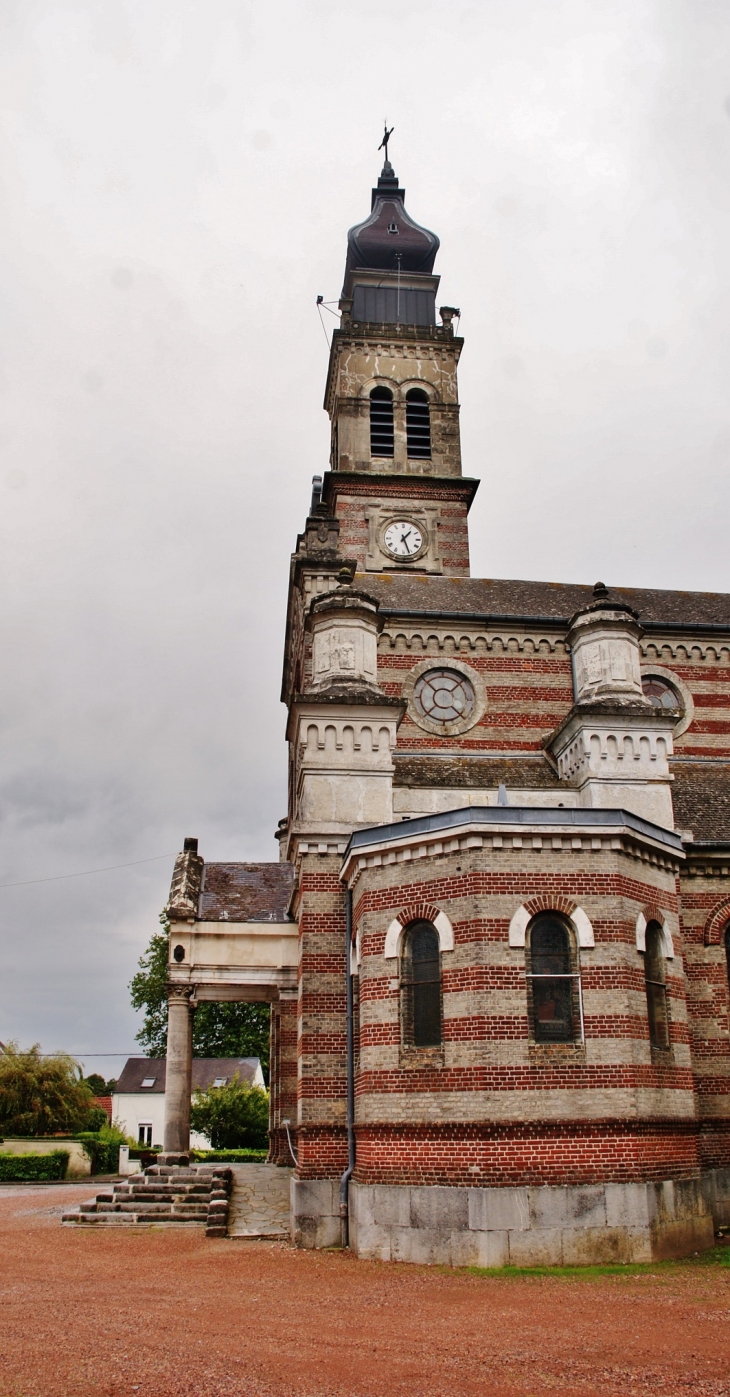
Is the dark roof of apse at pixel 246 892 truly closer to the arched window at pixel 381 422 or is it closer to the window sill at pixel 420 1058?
the window sill at pixel 420 1058

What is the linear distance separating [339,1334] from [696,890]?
11744 mm

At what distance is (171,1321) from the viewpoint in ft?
35.2

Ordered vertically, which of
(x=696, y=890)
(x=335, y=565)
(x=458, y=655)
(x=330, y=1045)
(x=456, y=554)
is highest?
(x=456, y=554)

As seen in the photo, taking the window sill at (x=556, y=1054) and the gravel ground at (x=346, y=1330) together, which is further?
the window sill at (x=556, y=1054)

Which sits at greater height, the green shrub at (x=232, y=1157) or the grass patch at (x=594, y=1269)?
the green shrub at (x=232, y=1157)

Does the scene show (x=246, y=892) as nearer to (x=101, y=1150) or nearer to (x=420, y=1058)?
(x=420, y=1058)


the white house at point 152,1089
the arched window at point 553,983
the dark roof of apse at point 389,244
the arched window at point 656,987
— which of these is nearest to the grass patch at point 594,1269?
the arched window at point 553,983

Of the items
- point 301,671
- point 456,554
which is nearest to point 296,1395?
point 301,671

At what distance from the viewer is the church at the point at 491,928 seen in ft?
48.6

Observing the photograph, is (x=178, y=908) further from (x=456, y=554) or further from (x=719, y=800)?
(x=456, y=554)

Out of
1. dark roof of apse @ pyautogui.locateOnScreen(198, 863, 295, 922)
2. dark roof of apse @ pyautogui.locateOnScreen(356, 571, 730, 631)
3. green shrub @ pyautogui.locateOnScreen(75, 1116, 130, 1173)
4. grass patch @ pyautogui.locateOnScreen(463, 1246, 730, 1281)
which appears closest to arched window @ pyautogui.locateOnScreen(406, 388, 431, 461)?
dark roof of apse @ pyautogui.locateOnScreen(356, 571, 730, 631)

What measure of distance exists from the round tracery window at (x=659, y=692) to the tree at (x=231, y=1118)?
89.6ft

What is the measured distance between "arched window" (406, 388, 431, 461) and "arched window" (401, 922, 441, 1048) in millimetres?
26477

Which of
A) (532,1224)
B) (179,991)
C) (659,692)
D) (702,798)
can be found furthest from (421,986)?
(659,692)
